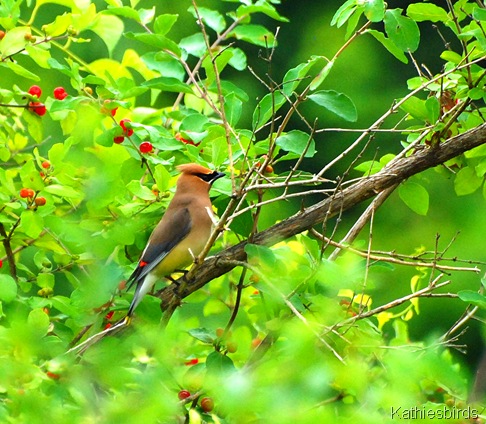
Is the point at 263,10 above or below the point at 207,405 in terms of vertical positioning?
above

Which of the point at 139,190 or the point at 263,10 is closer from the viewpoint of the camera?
the point at 139,190

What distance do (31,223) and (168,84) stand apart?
0.54 meters

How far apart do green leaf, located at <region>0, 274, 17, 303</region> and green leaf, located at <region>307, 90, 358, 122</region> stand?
32.9 inches

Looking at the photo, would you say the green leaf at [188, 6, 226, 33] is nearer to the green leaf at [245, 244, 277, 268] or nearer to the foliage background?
the foliage background

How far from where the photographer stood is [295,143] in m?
2.60

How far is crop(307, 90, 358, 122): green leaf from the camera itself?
Result: 8.45 ft

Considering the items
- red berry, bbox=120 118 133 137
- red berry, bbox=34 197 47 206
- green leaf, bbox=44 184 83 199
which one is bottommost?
red berry, bbox=34 197 47 206

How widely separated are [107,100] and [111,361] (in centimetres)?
147

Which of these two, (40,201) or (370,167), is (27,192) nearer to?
(40,201)

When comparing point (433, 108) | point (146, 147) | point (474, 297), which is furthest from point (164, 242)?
point (474, 297)

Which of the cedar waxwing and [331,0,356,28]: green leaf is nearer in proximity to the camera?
[331,0,356,28]: green leaf

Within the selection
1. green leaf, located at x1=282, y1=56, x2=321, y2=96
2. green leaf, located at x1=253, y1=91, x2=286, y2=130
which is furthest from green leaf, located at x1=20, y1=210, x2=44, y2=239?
green leaf, located at x1=282, y1=56, x2=321, y2=96

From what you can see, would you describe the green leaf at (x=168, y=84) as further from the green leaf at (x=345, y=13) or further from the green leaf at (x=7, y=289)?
the green leaf at (x=7, y=289)

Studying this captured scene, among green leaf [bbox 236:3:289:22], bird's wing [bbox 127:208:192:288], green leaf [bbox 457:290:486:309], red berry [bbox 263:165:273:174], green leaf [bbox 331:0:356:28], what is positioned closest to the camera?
green leaf [bbox 457:290:486:309]
